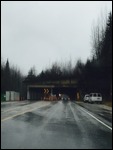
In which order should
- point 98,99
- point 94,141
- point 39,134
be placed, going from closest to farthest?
point 94,141
point 39,134
point 98,99

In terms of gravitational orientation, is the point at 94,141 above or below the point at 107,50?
below

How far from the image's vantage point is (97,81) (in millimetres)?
83125

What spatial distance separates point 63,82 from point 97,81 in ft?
112

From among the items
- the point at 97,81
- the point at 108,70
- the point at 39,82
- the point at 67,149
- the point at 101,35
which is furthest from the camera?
the point at 39,82

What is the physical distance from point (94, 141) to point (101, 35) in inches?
3033

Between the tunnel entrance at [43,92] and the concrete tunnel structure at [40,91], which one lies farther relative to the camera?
the tunnel entrance at [43,92]

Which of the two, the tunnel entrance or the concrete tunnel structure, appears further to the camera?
the tunnel entrance

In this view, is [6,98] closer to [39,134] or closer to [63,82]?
[63,82]

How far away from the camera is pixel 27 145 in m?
12.2

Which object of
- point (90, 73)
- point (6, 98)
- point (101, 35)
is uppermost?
point (101, 35)

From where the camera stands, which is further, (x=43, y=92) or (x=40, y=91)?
(x=40, y=91)

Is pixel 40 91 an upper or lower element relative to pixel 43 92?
upper

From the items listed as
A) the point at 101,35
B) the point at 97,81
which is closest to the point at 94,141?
the point at 97,81

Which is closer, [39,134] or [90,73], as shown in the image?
[39,134]
